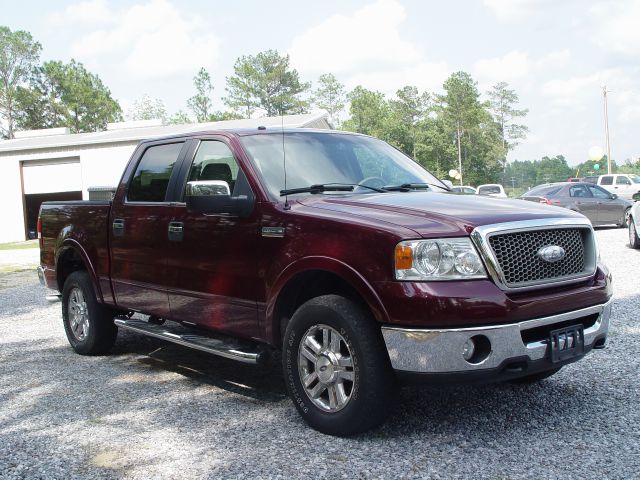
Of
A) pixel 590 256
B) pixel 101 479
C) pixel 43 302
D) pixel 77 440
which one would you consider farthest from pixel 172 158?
pixel 43 302

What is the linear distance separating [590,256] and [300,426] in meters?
2.07

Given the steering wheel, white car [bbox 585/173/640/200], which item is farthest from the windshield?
white car [bbox 585/173/640/200]

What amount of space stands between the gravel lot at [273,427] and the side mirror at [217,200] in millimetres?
1364

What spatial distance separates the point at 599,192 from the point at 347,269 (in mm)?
19157

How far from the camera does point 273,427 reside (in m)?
4.43

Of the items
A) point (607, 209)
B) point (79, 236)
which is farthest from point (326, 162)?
point (607, 209)

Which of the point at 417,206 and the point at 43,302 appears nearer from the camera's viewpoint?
the point at 417,206

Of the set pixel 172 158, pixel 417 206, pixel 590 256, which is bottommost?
pixel 590 256

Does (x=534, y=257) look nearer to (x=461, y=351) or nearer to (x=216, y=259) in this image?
(x=461, y=351)

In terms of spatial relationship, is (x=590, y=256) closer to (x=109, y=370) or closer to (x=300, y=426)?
(x=300, y=426)

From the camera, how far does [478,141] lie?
311 feet

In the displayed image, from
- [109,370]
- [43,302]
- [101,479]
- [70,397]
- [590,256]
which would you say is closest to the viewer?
[101,479]

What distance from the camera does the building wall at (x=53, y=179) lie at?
3066 centimetres

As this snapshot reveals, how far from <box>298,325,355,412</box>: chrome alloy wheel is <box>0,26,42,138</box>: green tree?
76668 mm
